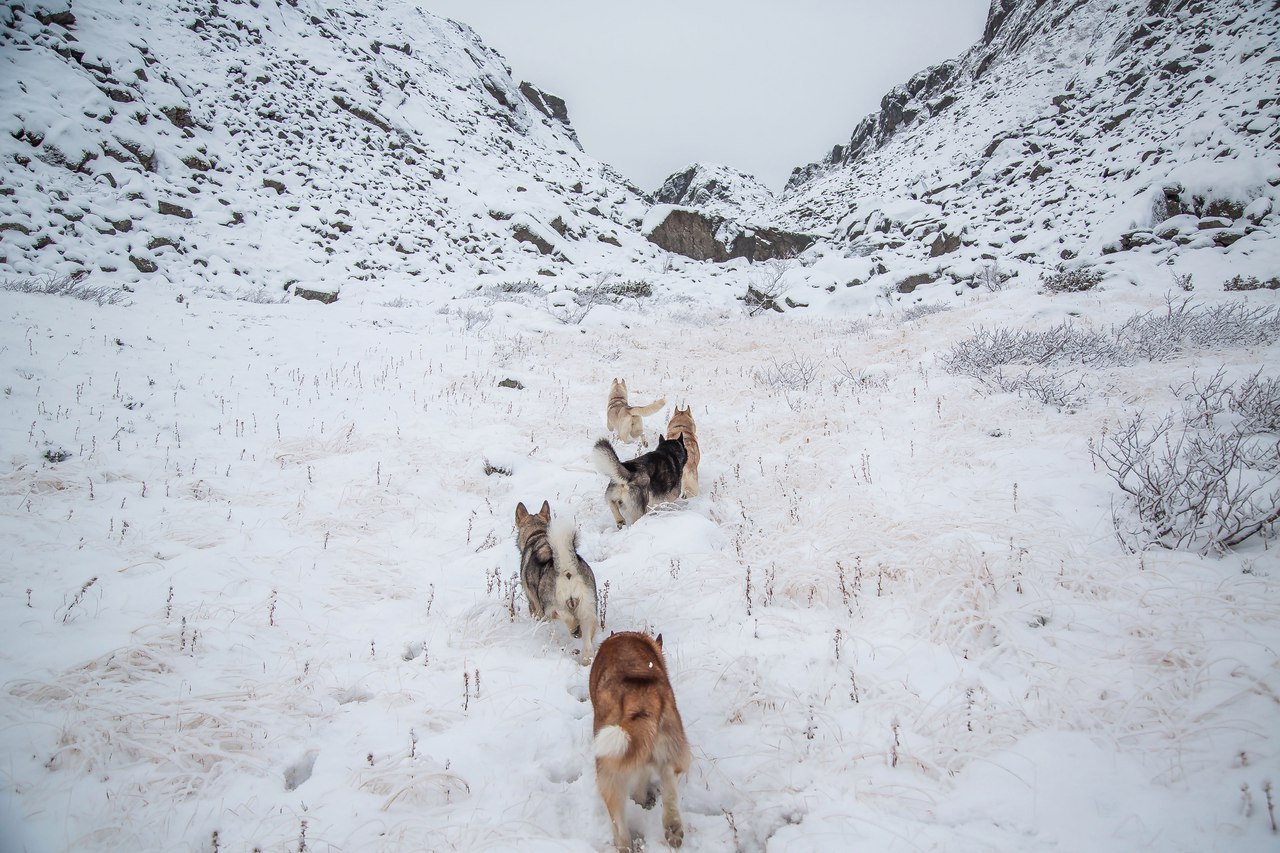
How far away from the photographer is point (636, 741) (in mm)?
2166

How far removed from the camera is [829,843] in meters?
2.14

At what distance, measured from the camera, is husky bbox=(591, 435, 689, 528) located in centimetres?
506

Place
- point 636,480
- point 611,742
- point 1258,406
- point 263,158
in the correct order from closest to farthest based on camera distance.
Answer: point 611,742 < point 1258,406 < point 636,480 < point 263,158

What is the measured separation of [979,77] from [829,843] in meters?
61.3

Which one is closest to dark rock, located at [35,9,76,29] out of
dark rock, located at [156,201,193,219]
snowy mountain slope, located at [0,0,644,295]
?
snowy mountain slope, located at [0,0,644,295]

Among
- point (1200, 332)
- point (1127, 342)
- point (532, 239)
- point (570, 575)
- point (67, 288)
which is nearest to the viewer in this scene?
point (570, 575)

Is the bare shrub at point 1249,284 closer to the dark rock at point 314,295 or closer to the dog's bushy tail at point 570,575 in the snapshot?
the dog's bushy tail at point 570,575

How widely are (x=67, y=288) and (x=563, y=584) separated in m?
15.7

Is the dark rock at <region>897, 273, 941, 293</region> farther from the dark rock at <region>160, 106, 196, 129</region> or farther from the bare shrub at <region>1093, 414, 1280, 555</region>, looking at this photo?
the dark rock at <region>160, 106, 196, 129</region>

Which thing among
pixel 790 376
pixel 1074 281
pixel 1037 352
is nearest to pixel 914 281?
pixel 1074 281

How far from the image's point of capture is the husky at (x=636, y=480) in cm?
506

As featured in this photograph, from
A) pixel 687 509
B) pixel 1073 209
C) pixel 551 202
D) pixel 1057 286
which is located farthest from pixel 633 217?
pixel 687 509

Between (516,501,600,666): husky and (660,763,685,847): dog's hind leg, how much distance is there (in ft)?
4.03

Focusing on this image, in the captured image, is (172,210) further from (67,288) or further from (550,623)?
(550,623)
